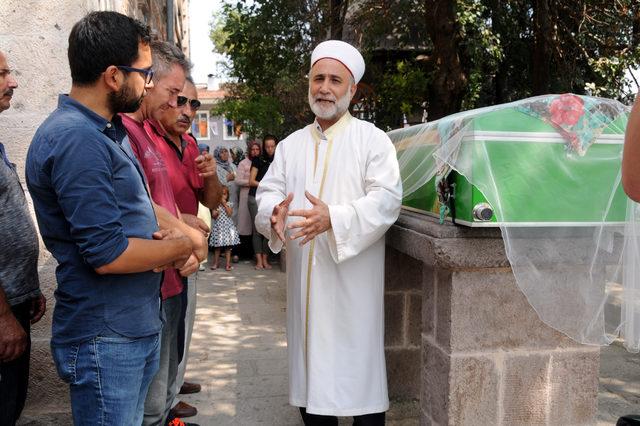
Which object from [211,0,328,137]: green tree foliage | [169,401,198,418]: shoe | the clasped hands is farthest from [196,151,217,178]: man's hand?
[211,0,328,137]: green tree foliage

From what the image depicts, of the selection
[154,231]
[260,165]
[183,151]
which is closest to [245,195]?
[260,165]

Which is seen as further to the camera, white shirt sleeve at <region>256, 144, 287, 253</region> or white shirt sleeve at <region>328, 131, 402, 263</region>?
white shirt sleeve at <region>256, 144, 287, 253</region>

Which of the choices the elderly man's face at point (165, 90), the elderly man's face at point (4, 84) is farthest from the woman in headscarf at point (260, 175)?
the elderly man's face at point (4, 84)

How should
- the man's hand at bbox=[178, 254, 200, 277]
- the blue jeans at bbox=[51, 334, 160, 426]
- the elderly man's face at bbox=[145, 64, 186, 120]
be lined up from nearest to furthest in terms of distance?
1. the blue jeans at bbox=[51, 334, 160, 426]
2. the man's hand at bbox=[178, 254, 200, 277]
3. the elderly man's face at bbox=[145, 64, 186, 120]

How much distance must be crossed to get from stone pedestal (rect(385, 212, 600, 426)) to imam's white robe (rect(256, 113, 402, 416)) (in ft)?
1.14

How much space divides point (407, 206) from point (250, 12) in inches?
339

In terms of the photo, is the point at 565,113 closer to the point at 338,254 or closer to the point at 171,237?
the point at 338,254

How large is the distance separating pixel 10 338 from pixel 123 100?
1041 mm

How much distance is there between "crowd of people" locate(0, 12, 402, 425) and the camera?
1.81 m

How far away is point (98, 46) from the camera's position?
1.86 meters

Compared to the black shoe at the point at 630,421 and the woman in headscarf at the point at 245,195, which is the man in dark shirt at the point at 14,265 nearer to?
the black shoe at the point at 630,421

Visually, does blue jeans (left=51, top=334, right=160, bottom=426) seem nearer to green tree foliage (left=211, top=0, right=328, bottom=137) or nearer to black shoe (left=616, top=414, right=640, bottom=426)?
black shoe (left=616, top=414, right=640, bottom=426)

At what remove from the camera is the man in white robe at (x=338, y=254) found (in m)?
2.96

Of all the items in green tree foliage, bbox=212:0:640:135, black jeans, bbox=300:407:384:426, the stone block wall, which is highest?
green tree foliage, bbox=212:0:640:135
